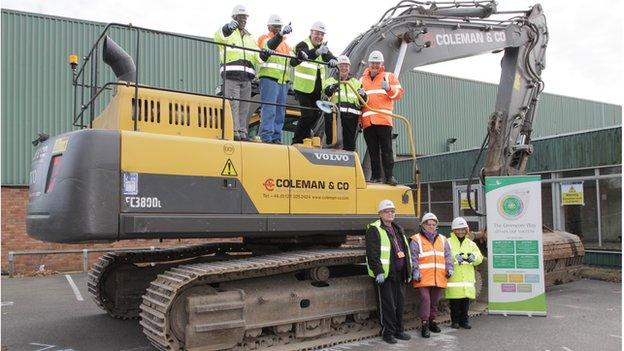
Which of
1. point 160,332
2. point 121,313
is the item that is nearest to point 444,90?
point 121,313

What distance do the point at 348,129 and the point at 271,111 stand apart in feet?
3.79

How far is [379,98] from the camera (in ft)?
24.4

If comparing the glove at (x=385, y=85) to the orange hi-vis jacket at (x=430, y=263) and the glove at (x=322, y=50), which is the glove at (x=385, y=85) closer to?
the glove at (x=322, y=50)

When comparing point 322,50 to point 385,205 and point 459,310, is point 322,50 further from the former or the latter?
point 459,310

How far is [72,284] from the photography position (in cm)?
1246

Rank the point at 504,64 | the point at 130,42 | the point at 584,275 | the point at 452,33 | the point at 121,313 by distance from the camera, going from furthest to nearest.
Result: the point at 130,42, the point at 584,275, the point at 504,64, the point at 452,33, the point at 121,313

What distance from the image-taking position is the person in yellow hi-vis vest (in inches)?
281

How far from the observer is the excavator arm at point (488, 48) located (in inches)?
339

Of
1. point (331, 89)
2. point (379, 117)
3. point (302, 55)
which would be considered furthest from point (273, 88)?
point (379, 117)

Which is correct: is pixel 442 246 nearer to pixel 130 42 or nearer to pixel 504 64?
pixel 504 64

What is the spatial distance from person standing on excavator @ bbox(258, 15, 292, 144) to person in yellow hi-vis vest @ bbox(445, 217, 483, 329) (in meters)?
2.78

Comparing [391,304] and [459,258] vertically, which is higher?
[459,258]

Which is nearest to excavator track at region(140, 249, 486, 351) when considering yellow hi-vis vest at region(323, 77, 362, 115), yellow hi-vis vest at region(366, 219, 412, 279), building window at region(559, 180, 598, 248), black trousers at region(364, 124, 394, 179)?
yellow hi-vis vest at region(366, 219, 412, 279)

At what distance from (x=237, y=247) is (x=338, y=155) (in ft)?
7.80
